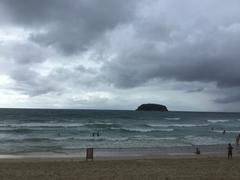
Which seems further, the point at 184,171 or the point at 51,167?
the point at 51,167

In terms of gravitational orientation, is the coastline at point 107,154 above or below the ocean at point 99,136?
below

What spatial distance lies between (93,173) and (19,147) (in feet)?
59.5

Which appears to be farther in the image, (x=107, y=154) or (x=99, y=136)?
(x=99, y=136)

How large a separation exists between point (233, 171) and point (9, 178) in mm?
9262

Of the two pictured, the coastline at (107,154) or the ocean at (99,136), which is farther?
the ocean at (99,136)

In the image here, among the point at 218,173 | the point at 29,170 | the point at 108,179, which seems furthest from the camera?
the point at 29,170

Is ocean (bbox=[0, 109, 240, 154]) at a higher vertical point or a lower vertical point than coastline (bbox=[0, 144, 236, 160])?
higher

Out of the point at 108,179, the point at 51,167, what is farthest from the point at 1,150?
the point at 108,179

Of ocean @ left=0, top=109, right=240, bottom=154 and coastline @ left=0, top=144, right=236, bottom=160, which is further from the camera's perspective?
ocean @ left=0, top=109, right=240, bottom=154

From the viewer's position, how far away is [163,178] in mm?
14586

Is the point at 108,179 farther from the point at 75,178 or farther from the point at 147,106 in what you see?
the point at 147,106

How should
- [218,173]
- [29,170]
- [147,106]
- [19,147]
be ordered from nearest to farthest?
[218,173], [29,170], [19,147], [147,106]

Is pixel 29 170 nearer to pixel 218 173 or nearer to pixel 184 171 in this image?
pixel 184 171

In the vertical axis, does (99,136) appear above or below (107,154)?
above
